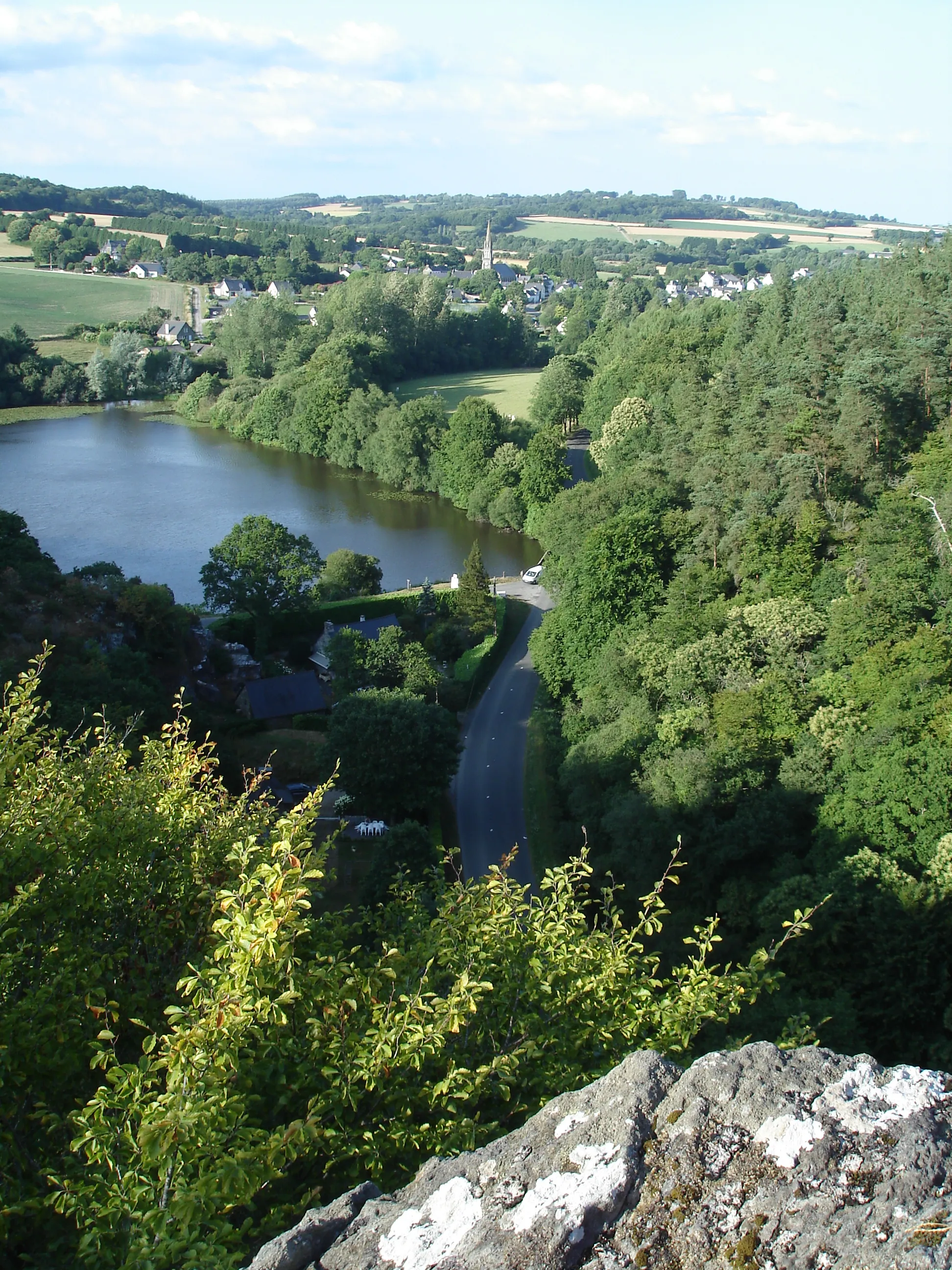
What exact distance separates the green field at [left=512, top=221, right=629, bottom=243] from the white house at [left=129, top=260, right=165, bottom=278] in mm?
96519

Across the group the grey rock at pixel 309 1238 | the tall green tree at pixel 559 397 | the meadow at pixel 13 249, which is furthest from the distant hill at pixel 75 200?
the grey rock at pixel 309 1238

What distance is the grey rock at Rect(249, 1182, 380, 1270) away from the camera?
370 centimetres

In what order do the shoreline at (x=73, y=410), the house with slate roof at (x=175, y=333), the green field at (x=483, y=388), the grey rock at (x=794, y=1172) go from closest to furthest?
the grey rock at (x=794, y=1172)
the shoreline at (x=73, y=410)
the green field at (x=483, y=388)
the house with slate roof at (x=175, y=333)

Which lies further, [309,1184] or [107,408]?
[107,408]

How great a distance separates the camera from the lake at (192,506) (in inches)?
1480

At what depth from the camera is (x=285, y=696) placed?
2427 cm

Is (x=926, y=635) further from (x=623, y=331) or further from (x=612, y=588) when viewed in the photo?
(x=623, y=331)

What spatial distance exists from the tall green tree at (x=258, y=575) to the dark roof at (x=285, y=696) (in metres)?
3.27

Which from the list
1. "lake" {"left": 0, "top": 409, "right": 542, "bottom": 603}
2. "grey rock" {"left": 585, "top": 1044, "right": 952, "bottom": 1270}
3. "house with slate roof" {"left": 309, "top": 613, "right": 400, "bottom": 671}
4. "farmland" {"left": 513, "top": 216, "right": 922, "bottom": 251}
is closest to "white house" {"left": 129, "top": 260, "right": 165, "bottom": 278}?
"lake" {"left": 0, "top": 409, "right": 542, "bottom": 603}

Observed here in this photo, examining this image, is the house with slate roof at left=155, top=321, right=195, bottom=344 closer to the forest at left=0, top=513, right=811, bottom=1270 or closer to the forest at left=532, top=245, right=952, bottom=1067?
the forest at left=532, top=245, right=952, bottom=1067

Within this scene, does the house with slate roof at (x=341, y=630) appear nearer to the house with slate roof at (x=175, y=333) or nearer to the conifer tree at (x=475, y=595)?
the conifer tree at (x=475, y=595)

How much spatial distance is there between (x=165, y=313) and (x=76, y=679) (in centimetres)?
6829

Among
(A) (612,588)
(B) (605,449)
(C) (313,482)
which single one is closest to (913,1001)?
(A) (612,588)

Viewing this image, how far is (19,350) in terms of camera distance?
202 ft
